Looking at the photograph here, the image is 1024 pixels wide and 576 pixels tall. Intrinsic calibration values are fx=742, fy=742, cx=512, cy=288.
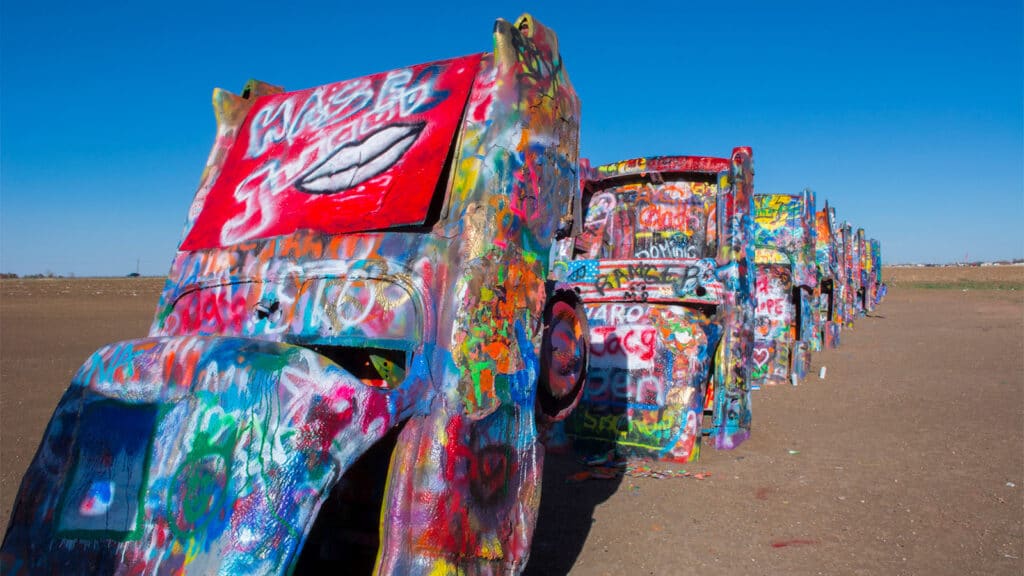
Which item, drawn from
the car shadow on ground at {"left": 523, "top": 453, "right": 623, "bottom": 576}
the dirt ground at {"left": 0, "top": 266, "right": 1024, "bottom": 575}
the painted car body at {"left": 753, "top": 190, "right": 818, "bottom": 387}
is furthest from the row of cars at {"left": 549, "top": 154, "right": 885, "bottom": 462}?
the painted car body at {"left": 753, "top": 190, "right": 818, "bottom": 387}

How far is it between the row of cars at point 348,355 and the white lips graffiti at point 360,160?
0.02 m

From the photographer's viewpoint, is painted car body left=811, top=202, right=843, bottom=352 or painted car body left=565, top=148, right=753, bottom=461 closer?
painted car body left=565, top=148, right=753, bottom=461

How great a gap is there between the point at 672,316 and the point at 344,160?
4.12 metres

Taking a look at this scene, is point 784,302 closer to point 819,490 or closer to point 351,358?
point 819,490

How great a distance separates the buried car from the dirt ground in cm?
150

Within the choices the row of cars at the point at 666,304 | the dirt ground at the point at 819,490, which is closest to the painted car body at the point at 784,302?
the dirt ground at the point at 819,490

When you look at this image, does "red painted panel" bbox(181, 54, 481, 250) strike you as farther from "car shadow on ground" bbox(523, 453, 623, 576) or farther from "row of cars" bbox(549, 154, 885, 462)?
"car shadow on ground" bbox(523, 453, 623, 576)

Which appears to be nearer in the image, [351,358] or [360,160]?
[351,358]

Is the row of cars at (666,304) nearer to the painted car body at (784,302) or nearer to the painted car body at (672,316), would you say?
the painted car body at (672,316)

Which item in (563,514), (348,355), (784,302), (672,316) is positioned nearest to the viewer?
(348,355)

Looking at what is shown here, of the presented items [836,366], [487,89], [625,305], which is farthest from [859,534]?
[836,366]

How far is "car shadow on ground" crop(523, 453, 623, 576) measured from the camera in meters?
4.75

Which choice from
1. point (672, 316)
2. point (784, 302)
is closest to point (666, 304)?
point (672, 316)

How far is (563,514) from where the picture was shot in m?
5.66
